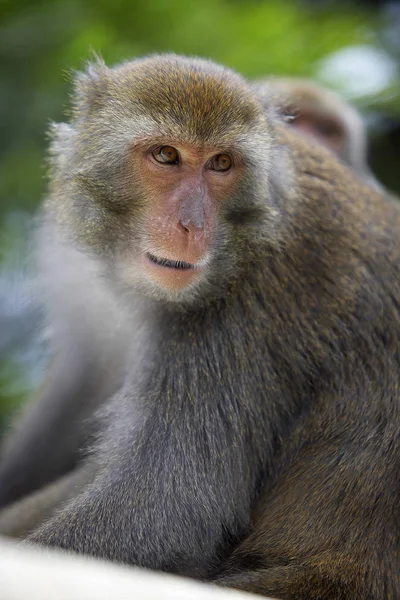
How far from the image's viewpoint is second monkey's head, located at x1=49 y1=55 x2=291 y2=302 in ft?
14.9

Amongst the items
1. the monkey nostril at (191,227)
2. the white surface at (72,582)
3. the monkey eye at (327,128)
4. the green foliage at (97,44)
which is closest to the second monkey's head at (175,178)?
the monkey nostril at (191,227)

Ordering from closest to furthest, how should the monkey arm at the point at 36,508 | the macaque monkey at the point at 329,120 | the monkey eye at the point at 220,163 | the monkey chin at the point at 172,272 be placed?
the monkey chin at the point at 172,272 → the monkey eye at the point at 220,163 → the monkey arm at the point at 36,508 → the macaque monkey at the point at 329,120

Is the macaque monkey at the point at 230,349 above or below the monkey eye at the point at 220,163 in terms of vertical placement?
below

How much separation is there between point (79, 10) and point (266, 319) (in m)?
5.72

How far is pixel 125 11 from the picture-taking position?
946cm

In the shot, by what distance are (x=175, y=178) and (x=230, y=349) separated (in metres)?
0.95

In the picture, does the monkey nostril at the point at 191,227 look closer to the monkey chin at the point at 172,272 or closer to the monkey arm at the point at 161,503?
the monkey chin at the point at 172,272

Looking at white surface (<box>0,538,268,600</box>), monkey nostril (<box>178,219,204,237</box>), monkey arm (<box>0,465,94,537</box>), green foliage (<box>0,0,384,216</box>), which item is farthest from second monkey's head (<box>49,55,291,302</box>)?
green foliage (<box>0,0,384,216</box>)

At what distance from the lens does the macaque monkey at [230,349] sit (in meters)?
4.49

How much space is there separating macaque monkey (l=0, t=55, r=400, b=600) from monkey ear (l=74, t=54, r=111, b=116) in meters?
0.02

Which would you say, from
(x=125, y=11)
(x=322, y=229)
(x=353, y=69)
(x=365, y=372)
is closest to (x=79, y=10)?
(x=125, y=11)

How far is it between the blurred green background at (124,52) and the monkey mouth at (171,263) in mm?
3427

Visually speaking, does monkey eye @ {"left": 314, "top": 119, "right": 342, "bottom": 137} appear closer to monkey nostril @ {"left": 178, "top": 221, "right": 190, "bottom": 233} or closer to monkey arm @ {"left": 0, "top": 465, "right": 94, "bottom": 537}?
monkey arm @ {"left": 0, "top": 465, "right": 94, "bottom": 537}

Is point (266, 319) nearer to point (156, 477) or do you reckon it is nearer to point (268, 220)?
point (268, 220)
